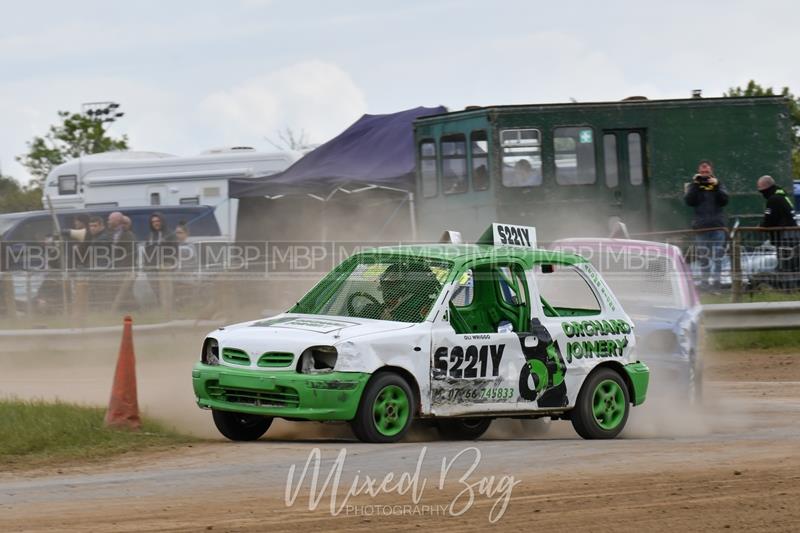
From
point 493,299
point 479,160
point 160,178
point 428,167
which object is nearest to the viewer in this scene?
point 493,299

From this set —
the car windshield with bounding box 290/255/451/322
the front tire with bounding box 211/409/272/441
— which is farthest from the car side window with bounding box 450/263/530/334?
the front tire with bounding box 211/409/272/441

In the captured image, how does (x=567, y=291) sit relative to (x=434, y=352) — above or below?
above

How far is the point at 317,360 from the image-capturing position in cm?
909

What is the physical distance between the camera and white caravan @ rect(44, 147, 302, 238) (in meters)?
26.5

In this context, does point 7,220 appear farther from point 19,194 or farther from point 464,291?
point 19,194

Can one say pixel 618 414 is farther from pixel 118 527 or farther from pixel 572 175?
pixel 572 175

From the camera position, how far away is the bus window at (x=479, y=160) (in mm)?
19625

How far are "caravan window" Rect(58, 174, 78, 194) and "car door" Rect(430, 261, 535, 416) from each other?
20.2m

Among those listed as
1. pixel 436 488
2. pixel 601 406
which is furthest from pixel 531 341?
pixel 436 488

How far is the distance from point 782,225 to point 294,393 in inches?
451

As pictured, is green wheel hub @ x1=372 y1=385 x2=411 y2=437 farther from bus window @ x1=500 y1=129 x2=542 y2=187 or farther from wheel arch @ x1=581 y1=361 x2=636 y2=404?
bus window @ x1=500 y1=129 x2=542 y2=187

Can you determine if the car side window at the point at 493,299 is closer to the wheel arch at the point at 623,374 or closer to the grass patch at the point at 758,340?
the wheel arch at the point at 623,374

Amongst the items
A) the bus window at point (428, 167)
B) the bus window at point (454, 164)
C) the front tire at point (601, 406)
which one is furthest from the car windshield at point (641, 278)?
the bus window at point (428, 167)

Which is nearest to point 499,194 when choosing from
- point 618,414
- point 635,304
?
point 635,304
